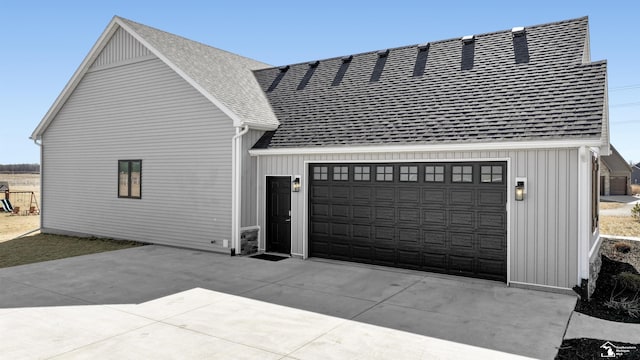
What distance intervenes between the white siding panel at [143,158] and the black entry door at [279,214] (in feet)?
3.82

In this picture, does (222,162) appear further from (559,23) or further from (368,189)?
(559,23)

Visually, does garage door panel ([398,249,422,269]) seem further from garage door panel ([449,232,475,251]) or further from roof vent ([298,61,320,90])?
roof vent ([298,61,320,90])

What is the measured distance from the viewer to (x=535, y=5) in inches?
511

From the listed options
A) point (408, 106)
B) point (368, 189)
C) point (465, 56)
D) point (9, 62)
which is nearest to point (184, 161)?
point (368, 189)

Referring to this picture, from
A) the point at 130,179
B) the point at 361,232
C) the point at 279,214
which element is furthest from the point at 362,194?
the point at 130,179

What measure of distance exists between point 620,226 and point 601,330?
1388 cm

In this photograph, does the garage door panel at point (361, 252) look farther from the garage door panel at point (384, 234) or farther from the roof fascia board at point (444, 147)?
the roof fascia board at point (444, 147)

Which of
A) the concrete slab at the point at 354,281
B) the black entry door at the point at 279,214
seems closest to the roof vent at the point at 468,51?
the black entry door at the point at 279,214

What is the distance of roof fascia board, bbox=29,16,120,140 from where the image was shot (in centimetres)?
1385

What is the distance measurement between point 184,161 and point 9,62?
80.2ft

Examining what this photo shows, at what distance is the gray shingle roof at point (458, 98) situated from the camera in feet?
27.7

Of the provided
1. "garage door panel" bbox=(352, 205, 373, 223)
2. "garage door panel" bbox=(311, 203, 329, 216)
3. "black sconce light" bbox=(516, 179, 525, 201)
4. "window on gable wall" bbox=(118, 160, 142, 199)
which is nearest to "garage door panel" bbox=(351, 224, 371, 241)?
"garage door panel" bbox=(352, 205, 373, 223)

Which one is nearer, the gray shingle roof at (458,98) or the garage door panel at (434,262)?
the gray shingle roof at (458,98)

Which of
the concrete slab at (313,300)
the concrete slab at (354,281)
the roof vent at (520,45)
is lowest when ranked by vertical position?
the concrete slab at (313,300)
